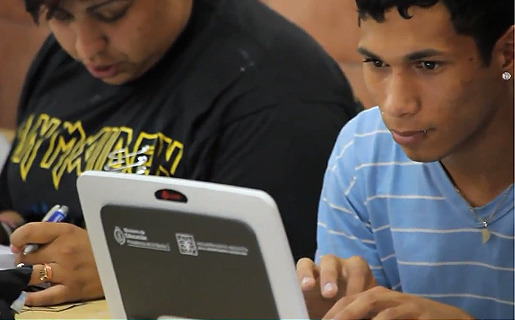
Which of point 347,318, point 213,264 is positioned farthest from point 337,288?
point 213,264

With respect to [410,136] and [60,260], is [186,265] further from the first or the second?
[60,260]

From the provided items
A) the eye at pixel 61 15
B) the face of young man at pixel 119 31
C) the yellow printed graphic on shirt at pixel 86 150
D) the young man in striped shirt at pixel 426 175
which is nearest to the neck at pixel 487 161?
the young man in striped shirt at pixel 426 175

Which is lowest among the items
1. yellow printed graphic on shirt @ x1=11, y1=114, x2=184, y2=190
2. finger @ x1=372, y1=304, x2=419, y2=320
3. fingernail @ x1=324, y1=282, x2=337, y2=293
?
finger @ x1=372, y1=304, x2=419, y2=320

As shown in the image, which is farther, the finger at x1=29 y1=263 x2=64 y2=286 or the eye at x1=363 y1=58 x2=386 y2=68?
the finger at x1=29 y1=263 x2=64 y2=286

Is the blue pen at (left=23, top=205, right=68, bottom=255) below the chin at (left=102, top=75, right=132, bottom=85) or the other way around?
below

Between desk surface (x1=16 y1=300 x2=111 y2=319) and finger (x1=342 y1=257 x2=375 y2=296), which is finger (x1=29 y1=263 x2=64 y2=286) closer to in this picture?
desk surface (x1=16 y1=300 x2=111 y2=319)

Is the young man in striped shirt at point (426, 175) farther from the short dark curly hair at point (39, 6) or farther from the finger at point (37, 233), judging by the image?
the short dark curly hair at point (39, 6)

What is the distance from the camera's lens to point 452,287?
1.19 m

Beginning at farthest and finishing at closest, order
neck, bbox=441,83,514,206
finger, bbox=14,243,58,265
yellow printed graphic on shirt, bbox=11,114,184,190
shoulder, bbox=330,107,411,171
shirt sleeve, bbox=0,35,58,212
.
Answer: shirt sleeve, bbox=0,35,58,212, yellow printed graphic on shirt, bbox=11,114,184,190, finger, bbox=14,243,58,265, shoulder, bbox=330,107,411,171, neck, bbox=441,83,514,206

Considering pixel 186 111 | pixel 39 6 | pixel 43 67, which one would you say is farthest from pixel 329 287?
pixel 43 67

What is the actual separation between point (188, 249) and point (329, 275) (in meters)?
0.19

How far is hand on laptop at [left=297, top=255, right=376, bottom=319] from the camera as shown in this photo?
104 centimetres

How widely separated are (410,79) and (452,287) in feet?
0.98

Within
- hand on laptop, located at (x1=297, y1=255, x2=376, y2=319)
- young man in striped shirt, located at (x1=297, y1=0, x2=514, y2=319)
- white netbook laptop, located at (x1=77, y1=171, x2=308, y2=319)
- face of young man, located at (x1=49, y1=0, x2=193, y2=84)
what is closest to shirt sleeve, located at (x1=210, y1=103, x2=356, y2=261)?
young man in striped shirt, located at (x1=297, y1=0, x2=514, y2=319)
